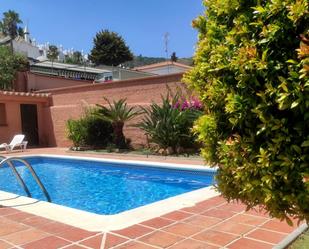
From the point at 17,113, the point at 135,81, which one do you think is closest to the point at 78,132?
the point at 135,81

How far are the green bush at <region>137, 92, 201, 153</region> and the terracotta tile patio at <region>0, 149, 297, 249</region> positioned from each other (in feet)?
28.1

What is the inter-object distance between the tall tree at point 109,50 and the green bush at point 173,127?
41448 millimetres

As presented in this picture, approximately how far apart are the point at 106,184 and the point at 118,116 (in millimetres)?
5587

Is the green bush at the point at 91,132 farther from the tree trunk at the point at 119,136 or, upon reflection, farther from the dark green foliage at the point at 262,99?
the dark green foliage at the point at 262,99

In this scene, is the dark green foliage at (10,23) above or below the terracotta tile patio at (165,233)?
above

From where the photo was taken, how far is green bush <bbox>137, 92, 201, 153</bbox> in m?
14.4

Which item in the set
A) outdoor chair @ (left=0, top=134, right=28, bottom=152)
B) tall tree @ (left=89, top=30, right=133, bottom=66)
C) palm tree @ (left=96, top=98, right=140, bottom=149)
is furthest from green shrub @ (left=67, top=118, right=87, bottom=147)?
tall tree @ (left=89, top=30, right=133, bottom=66)

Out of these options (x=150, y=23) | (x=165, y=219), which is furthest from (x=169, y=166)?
(x=150, y=23)

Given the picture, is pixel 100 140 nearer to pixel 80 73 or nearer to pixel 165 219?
pixel 165 219

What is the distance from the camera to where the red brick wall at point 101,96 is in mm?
16984

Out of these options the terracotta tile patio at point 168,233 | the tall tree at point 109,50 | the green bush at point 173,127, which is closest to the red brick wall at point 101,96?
the green bush at point 173,127

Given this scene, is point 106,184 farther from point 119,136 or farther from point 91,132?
point 91,132

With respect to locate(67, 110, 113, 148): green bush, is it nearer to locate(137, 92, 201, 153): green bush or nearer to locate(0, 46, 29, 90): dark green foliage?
locate(137, 92, 201, 153): green bush

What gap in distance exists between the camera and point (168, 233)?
492 cm
